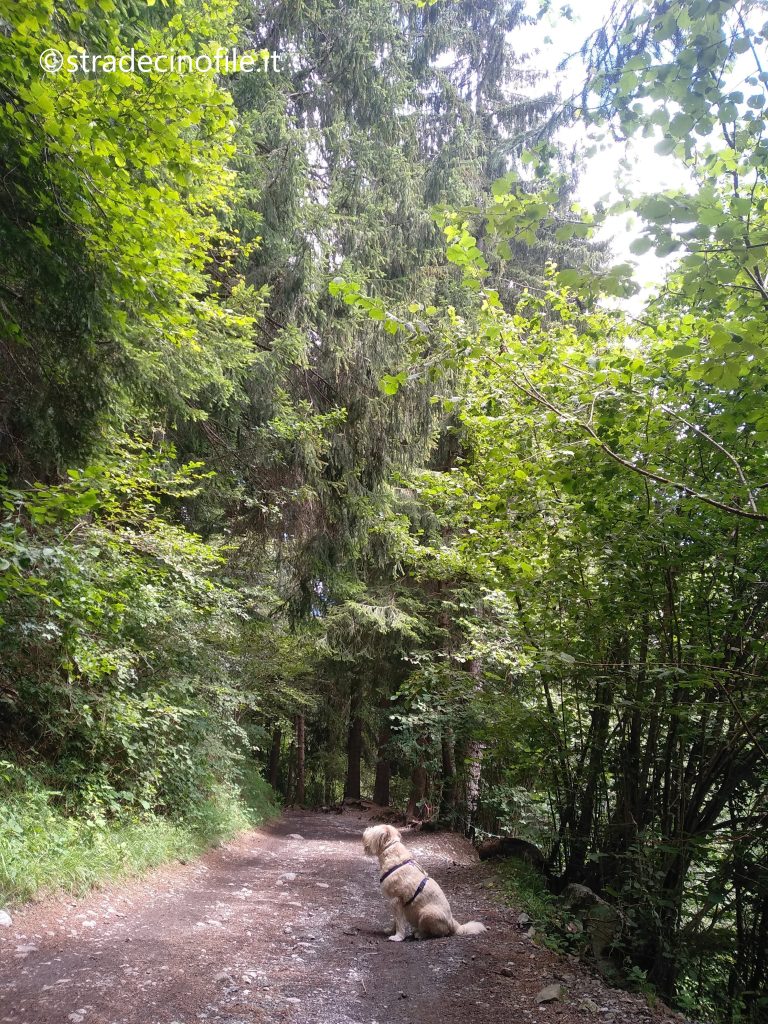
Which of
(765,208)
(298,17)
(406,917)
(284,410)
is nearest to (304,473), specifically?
(284,410)

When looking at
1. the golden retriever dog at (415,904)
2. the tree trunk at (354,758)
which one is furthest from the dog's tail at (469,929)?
the tree trunk at (354,758)

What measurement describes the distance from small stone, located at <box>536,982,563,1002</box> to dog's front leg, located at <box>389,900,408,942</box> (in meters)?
1.32

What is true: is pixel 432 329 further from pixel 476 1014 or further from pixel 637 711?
pixel 476 1014

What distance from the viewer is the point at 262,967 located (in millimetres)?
4191

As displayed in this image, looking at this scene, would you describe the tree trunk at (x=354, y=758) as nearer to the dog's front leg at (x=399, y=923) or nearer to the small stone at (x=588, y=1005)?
the dog's front leg at (x=399, y=923)

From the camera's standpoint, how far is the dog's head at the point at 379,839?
5762 mm

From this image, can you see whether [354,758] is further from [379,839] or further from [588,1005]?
[588,1005]

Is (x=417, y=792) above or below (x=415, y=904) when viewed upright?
below

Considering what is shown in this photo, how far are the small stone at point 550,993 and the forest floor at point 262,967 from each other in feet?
0.12

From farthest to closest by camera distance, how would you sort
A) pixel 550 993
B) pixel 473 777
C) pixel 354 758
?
1. pixel 354 758
2. pixel 473 777
3. pixel 550 993

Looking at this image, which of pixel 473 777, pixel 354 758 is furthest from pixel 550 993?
pixel 354 758

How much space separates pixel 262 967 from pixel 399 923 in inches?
54.1

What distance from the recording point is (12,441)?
5.39 metres

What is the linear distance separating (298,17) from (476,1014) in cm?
1110
